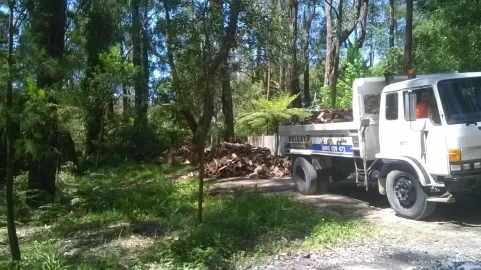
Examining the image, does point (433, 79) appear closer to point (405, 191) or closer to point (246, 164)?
point (405, 191)

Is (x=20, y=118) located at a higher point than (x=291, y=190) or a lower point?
higher

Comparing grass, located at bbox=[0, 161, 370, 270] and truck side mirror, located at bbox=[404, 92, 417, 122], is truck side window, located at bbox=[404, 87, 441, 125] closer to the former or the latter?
truck side mirror, located at bbox=[404, 92, 417, 122]

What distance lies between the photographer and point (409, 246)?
7.19 meters

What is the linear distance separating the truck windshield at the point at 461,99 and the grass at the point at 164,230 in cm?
244

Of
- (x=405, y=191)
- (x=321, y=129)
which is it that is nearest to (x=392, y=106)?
(x=405, y=191)

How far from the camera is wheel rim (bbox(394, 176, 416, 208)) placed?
335 inches

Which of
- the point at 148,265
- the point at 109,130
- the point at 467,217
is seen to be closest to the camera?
the point at 148,265

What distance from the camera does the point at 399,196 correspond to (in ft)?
28.7

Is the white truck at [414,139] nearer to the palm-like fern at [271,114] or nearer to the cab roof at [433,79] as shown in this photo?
the cab roof at [433,79]

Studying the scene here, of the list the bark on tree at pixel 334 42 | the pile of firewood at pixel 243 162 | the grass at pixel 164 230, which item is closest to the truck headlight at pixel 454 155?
the grass at pixel 164 230

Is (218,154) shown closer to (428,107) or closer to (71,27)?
(71,27)

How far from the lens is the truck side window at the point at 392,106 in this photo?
8859 millimetres

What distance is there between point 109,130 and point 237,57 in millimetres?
15882

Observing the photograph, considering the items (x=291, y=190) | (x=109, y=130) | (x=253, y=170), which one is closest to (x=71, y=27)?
(x=109, y=130)
